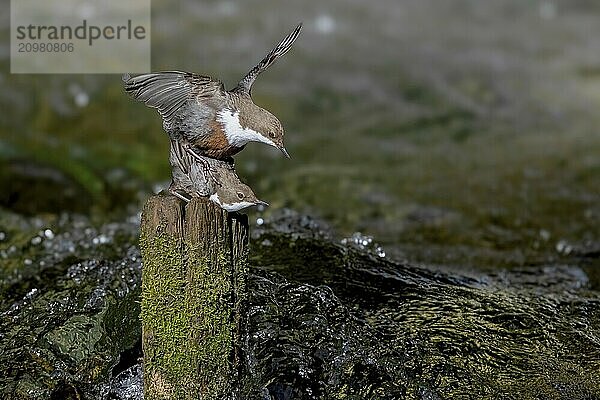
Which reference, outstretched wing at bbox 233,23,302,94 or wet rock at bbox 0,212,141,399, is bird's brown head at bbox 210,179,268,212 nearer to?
outstretched wing at bbox 233,23,302,94

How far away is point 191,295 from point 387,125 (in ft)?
20.5

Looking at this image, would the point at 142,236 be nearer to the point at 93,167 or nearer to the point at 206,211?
the point at 206,211

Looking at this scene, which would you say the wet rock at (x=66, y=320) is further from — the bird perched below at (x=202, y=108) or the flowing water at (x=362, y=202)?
the bird perched below at (x=202, y=108)

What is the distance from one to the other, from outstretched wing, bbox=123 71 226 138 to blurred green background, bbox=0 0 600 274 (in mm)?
2577

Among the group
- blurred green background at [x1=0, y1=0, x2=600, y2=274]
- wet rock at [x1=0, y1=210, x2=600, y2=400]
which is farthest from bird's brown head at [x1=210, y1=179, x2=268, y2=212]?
blurred green background at [x1=0, y1=0, x2=600, y2=274]

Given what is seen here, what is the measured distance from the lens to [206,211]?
8.77 ft

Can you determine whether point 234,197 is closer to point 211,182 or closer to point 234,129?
point 211,182

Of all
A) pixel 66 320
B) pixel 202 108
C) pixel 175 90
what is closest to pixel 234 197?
pixel 202 108

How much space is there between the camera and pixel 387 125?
8.79m

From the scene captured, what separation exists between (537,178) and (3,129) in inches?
197

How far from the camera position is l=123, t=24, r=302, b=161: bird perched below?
9.05 ft

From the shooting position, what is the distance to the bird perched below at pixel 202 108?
109 inches

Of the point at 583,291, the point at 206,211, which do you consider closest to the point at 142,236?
the point at 206,211

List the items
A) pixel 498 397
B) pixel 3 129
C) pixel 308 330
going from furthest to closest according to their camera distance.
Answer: pixel 3 129 → pixel 308 330 → pixel 498 397
